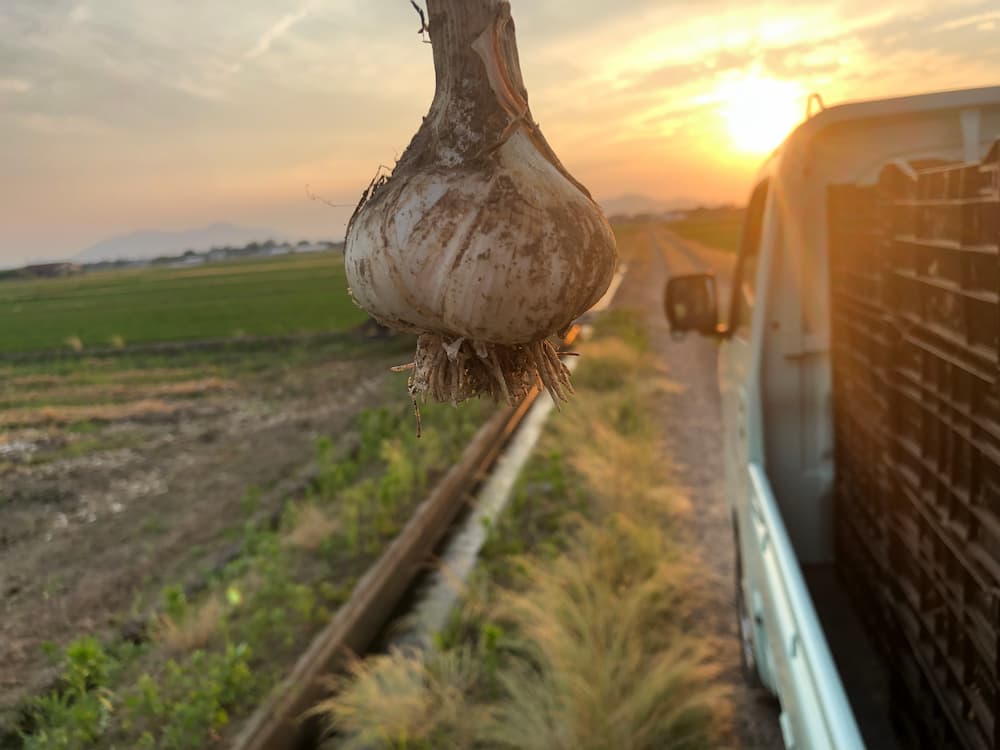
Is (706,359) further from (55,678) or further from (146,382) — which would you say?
(55,678)

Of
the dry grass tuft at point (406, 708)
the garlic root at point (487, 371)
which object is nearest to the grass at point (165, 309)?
the dry grass tuft at point (406, 708)

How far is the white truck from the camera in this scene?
1915 millimetres

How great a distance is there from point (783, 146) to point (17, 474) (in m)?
7.07

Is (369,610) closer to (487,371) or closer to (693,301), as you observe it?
(693,301)

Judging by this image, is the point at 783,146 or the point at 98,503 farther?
the point at 98,503

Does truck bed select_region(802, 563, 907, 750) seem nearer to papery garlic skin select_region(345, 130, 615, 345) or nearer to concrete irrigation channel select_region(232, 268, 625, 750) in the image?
concrete irrigation channel select_region(232, 268, 625, 750)

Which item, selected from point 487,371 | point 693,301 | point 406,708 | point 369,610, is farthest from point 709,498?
point 487,371

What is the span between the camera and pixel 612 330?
19219mm

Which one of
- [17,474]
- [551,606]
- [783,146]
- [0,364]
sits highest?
[783,146]

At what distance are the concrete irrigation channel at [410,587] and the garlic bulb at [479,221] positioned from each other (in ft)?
6.32

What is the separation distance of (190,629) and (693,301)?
4058 mm

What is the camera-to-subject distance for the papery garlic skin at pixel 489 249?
104 centimetres

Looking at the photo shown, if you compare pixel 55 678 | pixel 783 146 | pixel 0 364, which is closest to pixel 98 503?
pixel 0 364

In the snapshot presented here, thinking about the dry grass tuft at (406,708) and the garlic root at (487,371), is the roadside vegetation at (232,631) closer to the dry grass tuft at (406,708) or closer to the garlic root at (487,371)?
the dry grass tuft at (406,708)
